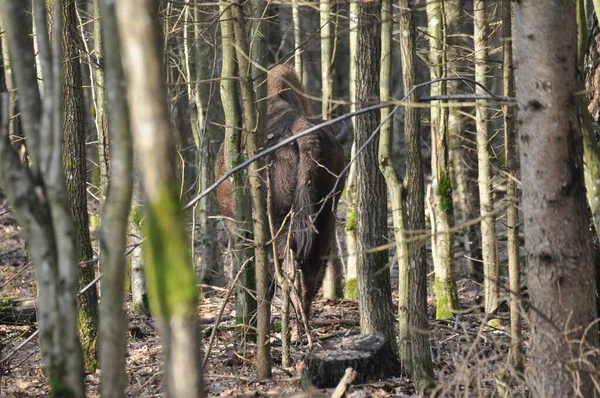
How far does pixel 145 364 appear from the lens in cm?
695

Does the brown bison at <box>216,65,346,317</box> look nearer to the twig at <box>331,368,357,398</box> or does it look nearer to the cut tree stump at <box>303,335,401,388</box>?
the cut tree stump at <box>303,335,401,388</box>

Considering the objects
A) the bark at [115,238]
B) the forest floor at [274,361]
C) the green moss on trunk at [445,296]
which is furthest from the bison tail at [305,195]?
the bark at [115,238]

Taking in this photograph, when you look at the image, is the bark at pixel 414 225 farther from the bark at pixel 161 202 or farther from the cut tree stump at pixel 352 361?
the bark at pixel 161 202

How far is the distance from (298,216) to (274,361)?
6.37ft

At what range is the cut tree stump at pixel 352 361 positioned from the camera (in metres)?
5.79

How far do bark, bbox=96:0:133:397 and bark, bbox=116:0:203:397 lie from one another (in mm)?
291

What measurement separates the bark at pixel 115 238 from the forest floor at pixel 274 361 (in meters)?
1.63

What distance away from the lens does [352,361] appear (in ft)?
19.4

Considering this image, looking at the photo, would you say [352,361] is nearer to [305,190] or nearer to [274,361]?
[274,361]

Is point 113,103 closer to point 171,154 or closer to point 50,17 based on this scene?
point 171,154

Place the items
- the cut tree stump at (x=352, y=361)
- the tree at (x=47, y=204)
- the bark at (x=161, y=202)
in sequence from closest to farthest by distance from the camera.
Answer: the bark at (x=161, y=202)
the tree at (x=47, y=204)
the cut tree stump at (x=352, y=361)

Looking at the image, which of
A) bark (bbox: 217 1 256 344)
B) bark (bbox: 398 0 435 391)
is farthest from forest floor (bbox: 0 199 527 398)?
bark (bbox: 217 1 256 344)

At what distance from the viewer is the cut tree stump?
5793 mm

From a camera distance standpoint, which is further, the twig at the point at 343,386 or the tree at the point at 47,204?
the twig at the point at 343,386
